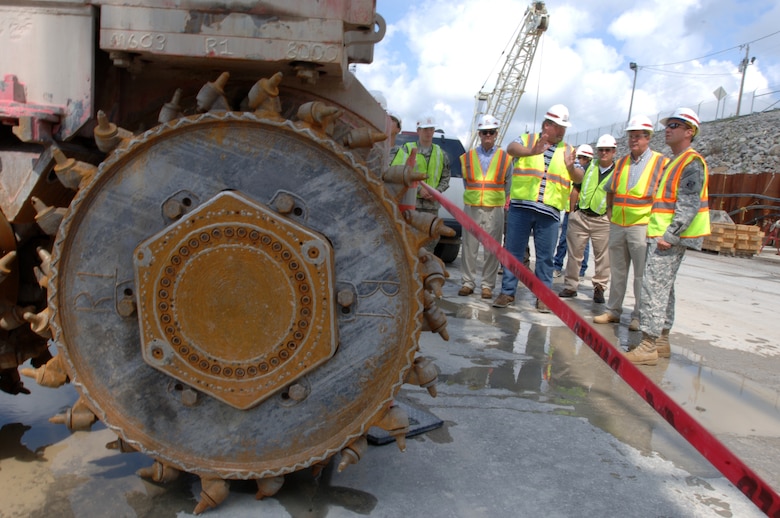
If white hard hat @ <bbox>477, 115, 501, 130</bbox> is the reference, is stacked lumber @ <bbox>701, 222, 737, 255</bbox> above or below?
below

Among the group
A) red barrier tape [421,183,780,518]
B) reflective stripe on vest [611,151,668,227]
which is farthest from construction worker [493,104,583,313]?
red barrier tape [421,183,780,518]

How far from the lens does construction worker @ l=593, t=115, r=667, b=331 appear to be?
5.27m

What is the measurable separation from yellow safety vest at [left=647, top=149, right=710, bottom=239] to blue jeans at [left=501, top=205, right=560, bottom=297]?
1.22m

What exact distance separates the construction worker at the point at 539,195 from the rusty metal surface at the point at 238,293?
12.9 ft

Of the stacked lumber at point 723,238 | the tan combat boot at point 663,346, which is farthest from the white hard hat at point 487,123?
the stacked lumber at point 723,238

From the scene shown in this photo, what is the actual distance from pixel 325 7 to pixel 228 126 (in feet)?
1.61

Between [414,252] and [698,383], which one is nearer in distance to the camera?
[414,252]

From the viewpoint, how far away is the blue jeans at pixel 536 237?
5785 mm

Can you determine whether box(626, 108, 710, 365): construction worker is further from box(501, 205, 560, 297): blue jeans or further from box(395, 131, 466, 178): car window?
box(395, 131, 466, 178): car window

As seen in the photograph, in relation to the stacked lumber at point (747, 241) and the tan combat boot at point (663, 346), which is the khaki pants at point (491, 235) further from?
the stacked lumber at point (747, 241)

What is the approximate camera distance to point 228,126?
1940 millimetres

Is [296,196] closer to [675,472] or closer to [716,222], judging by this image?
[675,472]

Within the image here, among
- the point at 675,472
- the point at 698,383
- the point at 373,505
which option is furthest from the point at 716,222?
the point at 373,505

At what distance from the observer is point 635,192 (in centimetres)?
532
